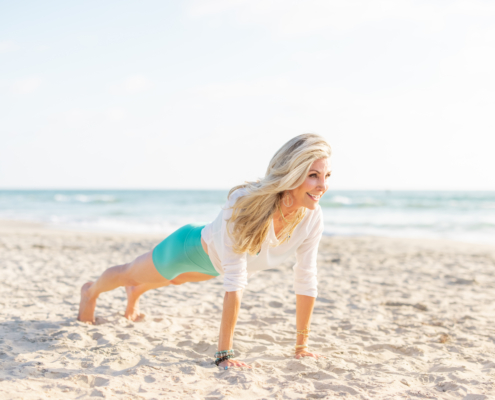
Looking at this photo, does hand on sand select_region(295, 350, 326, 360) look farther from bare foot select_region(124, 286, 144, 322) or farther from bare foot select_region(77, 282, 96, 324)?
bare foot select_region(77, 282, 96, 324)

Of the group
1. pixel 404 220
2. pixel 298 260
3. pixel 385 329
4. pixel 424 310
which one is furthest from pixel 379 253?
pixel 404 220

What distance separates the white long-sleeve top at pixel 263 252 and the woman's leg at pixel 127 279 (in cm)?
53

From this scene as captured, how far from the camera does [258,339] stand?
11.0ft

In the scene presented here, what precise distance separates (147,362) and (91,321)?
106 centimetres

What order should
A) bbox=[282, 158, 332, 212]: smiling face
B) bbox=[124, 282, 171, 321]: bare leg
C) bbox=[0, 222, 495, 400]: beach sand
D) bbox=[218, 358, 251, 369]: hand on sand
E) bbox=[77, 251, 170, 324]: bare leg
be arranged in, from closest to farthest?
bbox=[0, 222, 495, 400]: beach sand, bbox=[282, 158, 332, 212]: smiling face, bbox=[218, 358, 251, 369]: hand on sand, bbox=[77, 251, 170, 324]: bare leg, bbox=[124, 282, 171, 321]: bare leg

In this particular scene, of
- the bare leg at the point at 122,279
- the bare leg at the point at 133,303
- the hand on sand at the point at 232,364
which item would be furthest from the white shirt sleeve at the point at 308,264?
the bare leg at the point at 133,303

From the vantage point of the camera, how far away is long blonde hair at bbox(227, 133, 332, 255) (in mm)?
2435

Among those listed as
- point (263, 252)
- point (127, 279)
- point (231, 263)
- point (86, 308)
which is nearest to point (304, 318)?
point (263, 252)

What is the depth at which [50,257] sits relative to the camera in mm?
6785

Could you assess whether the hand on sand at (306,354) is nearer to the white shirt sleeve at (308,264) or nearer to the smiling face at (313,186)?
the white shirt sleeve at (308,264)

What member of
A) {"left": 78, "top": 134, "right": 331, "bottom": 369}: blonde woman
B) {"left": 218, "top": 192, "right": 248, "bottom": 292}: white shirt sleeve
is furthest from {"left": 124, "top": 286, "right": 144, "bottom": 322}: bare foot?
{"left": 218, "top": 192, "right": 248, "bottom": 292}: white shirt sleeve

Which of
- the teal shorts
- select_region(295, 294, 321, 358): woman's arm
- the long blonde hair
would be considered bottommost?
select_region(295, 294, 321, 358): woman's arm

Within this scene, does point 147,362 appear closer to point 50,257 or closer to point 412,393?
point 412,393

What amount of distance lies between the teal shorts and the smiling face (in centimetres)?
81
